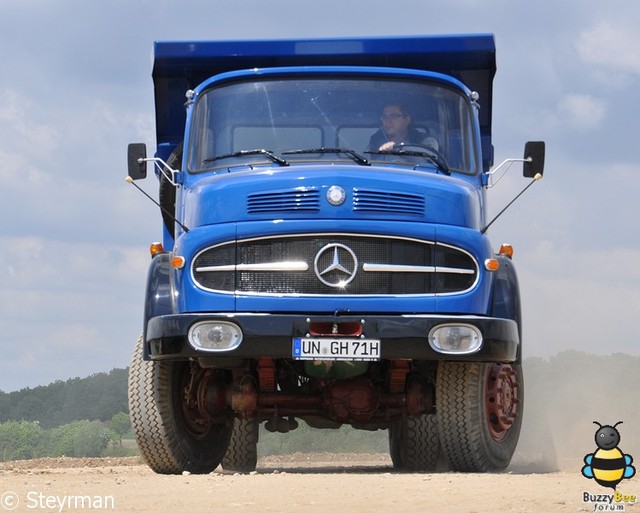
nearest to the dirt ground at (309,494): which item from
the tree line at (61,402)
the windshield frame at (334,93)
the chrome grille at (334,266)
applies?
the chrome grille at (334,266)

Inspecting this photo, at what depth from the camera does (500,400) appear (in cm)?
1038

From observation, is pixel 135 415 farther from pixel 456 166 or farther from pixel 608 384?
pixel 608 384

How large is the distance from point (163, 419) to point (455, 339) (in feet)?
7.55

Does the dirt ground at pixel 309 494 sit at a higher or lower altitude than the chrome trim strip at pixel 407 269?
lower

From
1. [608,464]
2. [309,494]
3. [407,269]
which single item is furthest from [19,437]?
[608,464]

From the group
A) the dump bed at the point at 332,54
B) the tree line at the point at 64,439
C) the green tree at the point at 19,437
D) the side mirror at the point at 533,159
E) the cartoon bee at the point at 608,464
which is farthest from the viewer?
the green tree at the point at 19,437

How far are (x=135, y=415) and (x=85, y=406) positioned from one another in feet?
68.7

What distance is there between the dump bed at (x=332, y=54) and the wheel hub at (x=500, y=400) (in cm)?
280

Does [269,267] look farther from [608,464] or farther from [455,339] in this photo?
[608,464]

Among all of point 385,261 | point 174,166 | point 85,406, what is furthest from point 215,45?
point 85,406

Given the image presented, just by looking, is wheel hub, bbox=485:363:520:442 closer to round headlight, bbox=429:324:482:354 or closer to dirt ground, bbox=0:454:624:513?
dirt ground, bbox=0:454:624:513

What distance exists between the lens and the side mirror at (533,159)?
35.1 ft

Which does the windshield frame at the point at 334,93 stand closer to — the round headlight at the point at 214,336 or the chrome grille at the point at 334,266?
the chrome grille at the point at 334,266

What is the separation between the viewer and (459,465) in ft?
33.2
